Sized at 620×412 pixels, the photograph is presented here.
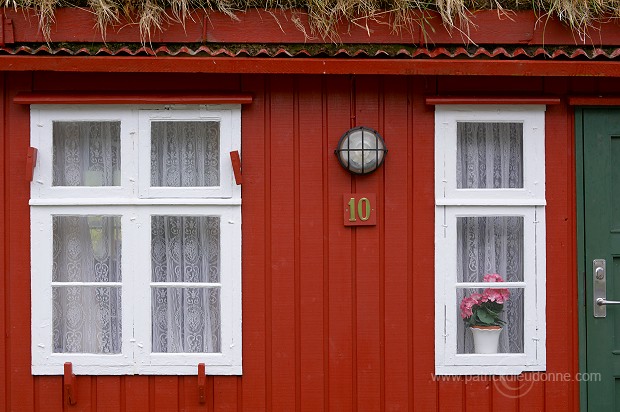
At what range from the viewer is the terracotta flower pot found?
13.6 ft

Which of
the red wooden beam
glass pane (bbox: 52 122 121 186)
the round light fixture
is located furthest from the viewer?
glass pane (bbox: 52 122 121 186)

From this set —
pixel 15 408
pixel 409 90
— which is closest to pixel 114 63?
pixel 409 90

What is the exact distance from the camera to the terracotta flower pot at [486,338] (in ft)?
13.6

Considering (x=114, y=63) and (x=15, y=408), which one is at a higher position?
(x=114, y=63)

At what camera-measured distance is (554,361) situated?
13.7 feet

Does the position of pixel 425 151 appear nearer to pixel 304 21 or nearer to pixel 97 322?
pixel 304 21

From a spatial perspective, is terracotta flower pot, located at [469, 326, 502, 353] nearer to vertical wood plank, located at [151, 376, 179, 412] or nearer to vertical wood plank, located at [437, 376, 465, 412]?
vertical wood plank, located at [437, 376, 465, 412]

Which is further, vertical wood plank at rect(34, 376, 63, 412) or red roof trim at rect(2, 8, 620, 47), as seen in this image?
vertical wood plank at rect(34, 376, 63, 412)

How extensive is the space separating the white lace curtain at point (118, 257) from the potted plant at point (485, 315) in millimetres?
1577

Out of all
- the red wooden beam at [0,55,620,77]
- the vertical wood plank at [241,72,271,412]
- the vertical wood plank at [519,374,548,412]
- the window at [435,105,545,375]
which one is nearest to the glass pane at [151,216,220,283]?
the vertical wood plank at [241,72,271,412]

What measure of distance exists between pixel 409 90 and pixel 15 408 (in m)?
3.14

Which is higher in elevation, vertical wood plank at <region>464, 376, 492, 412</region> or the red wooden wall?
the red wooden wall

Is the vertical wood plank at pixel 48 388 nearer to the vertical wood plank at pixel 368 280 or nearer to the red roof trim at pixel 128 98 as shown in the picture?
the red roof trim at pixel 128 98

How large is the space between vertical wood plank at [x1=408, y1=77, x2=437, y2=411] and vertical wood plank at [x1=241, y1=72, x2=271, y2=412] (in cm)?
93
